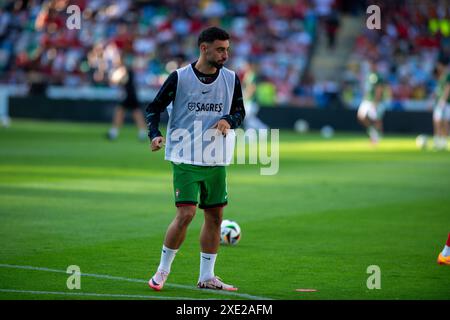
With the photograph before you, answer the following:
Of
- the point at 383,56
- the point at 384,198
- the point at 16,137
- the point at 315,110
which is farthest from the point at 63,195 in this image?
the point at 383,56

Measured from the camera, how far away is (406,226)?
13344 mm

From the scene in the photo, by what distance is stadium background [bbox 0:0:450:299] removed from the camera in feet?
35.8

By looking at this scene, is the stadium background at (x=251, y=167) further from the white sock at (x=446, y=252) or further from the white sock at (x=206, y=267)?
the white sock at (x=206, y=267)

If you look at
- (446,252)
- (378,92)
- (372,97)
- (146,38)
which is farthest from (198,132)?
(146,38)

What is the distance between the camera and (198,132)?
29.6ft

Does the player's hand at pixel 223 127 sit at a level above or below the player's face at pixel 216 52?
below

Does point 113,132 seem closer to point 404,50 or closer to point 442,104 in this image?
point 442,104

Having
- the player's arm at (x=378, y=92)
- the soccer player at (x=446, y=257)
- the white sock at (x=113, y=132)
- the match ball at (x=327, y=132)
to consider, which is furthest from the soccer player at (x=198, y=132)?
the match ball at (x=327, y=132)

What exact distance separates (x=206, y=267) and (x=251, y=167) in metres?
13.8

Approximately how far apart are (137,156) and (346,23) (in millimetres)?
21334

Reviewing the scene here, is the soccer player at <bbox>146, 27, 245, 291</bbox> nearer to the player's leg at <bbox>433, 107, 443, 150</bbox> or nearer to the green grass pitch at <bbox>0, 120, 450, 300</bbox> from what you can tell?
the green grass pitch at <bbox>0, 120, 450, 300</bbox>

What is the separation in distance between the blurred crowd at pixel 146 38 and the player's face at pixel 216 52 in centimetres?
3177

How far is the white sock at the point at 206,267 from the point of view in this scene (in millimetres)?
8984

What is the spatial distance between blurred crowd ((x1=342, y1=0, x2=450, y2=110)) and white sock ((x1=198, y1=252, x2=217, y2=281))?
97.2 feet
